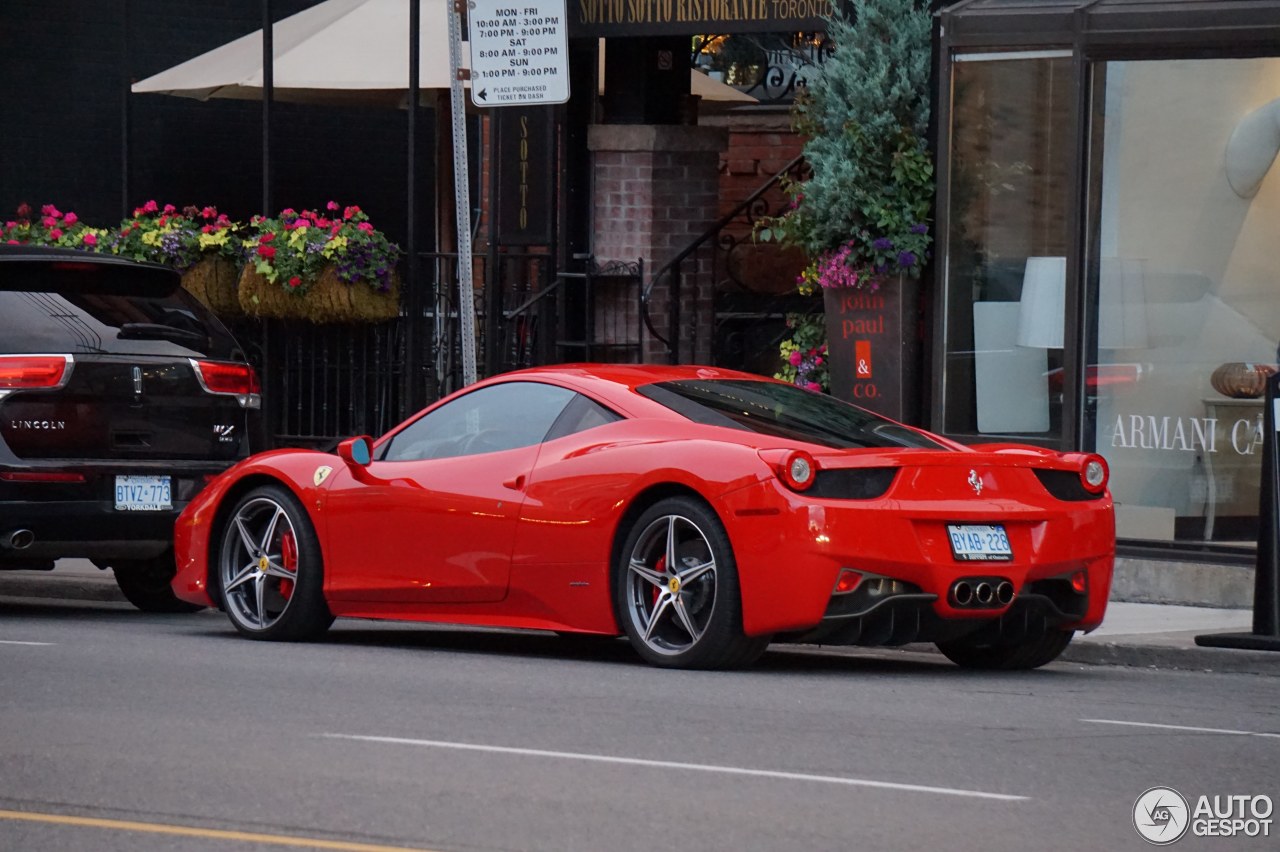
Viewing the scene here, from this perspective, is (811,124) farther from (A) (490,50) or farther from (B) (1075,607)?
(B) (1075,607)

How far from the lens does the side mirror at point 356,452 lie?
10.0 m

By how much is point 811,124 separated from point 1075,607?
5.45 meters

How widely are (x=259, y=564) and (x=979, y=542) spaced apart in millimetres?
3553

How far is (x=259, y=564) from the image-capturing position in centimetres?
1045

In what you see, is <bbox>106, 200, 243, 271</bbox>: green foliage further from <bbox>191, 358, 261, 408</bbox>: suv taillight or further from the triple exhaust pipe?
the triple exhaust pipe

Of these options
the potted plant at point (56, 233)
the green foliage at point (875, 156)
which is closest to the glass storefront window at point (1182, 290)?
the green foliage at point (875, 156)

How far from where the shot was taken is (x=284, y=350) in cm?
1567

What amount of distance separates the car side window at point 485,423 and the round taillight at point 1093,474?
7.16 ft

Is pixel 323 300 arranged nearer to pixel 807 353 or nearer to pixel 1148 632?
pixel 807 353

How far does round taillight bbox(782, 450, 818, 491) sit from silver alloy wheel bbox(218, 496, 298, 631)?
110 inches

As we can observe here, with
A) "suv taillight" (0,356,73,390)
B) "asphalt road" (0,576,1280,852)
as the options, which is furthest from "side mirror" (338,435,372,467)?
"suv taillight" (0,356,73,390)

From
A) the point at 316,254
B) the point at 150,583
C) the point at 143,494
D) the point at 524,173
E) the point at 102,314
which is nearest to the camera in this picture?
the point at 143,494

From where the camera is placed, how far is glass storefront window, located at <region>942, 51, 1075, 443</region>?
13.0 m

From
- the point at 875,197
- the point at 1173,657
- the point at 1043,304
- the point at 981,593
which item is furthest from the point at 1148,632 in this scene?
the point at 875,197
